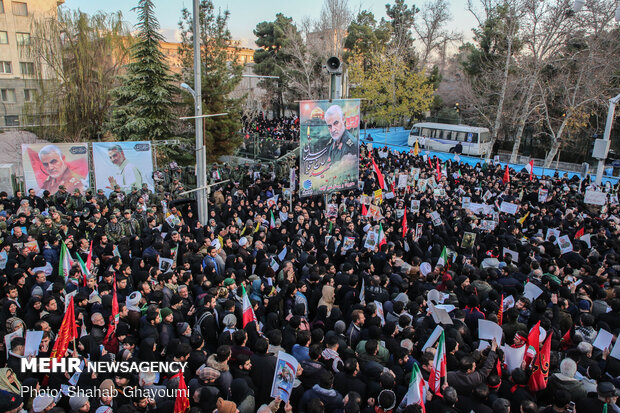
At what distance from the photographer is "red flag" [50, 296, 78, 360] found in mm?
5004

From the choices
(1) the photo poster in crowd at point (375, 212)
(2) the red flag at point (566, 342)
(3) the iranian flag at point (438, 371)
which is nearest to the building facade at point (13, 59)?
(1) the photo poster in crowd at point (375, 212)

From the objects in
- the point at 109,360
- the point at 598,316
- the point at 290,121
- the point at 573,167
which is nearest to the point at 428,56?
the point at 290,121

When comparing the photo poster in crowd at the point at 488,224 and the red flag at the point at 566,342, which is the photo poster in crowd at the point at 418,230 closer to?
the photo poster in crowd at the point at 488,224

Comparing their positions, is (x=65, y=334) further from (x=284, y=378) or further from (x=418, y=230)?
(x=418, y=230)

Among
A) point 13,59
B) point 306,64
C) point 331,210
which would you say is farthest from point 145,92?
point 13,59

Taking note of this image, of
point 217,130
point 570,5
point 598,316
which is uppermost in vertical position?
point 570,5

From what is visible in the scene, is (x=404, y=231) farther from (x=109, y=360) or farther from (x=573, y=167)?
(x=573, y=167)

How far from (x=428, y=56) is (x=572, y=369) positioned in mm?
46705

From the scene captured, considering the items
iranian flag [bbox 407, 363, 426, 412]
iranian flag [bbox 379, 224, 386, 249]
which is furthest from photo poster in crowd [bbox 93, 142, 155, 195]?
iranian flag [bbox 407, 363, 426, 412]

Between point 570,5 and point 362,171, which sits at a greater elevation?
point 570,5

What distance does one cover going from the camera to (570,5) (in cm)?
2381

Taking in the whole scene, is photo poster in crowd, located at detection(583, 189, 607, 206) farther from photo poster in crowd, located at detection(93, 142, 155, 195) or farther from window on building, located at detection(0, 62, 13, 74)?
window on building, located at detection(0, 62, 13, 74)

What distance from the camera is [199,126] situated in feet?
38.4

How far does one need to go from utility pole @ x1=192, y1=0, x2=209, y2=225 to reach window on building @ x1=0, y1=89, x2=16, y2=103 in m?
33.4
